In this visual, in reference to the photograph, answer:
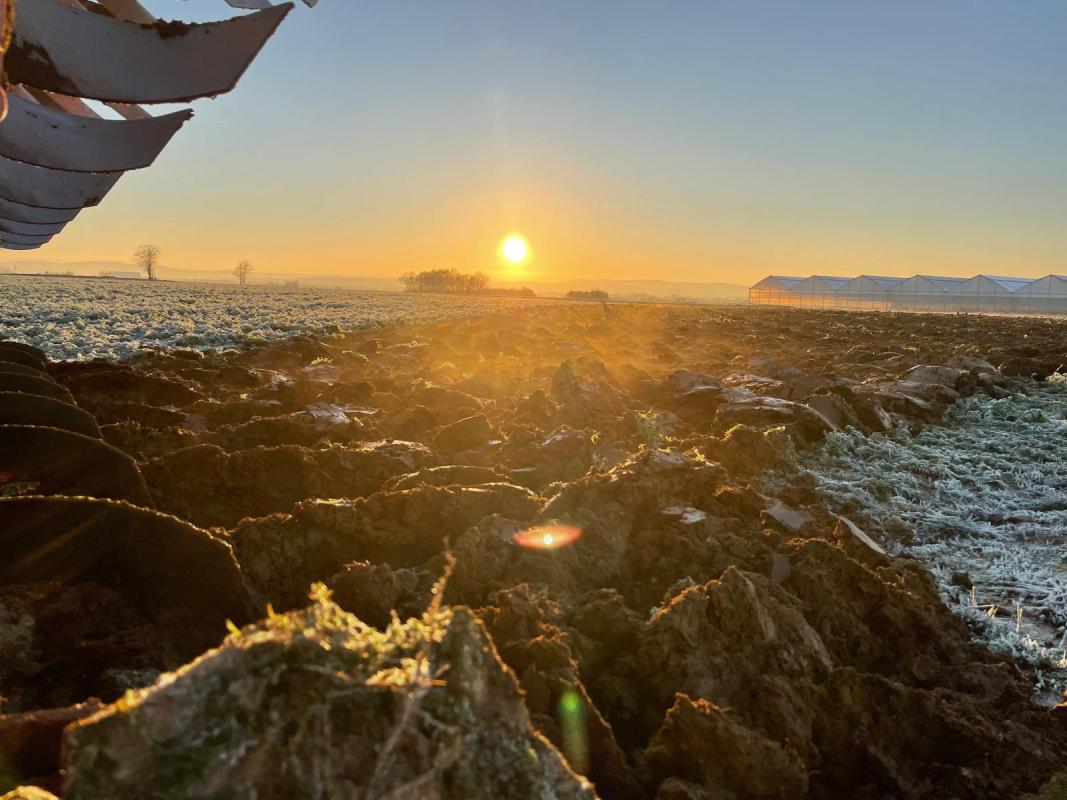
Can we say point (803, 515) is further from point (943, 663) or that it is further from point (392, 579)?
point (392, 579)

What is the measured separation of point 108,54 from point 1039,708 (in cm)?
586

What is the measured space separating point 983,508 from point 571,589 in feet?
14.2

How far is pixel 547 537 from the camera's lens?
139 inches

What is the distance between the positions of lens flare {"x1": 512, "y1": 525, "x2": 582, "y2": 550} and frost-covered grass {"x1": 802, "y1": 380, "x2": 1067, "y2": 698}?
2265mm

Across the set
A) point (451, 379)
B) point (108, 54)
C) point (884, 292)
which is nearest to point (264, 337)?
point (451, 379)

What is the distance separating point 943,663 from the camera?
318 centimetres

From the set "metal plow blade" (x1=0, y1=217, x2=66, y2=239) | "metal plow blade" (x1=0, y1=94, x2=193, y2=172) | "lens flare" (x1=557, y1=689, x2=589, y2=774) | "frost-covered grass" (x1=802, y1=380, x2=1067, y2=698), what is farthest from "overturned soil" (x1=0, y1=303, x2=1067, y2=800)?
"metal plow blade" (x1=0, y1=217, x2=66, y2=239)

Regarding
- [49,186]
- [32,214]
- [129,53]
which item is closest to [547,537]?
[129,53]

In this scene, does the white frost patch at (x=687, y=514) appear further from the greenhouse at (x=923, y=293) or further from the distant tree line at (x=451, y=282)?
the distant tree line at (x=451, y=282)

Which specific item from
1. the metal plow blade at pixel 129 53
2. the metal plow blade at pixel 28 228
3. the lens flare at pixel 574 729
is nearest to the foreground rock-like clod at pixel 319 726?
the lens flare at pixel 574 729

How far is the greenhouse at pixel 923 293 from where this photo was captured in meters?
61.1

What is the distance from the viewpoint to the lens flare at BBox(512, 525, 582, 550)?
→ 11.0 feet

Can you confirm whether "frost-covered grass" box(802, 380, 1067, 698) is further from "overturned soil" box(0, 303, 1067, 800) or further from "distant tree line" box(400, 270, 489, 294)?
"distant tree line" box(400, 270, 489, 294)

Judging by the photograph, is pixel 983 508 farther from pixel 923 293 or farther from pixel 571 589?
pixel 923 293
